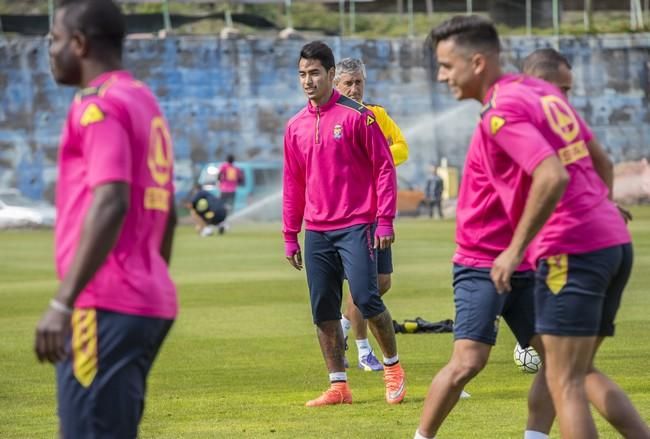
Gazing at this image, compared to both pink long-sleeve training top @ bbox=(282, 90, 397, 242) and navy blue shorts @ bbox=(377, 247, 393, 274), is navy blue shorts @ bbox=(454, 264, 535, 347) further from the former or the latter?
navy blue shorts @ bbox=(377, 247, 393, 274)

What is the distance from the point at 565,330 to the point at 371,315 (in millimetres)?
3938

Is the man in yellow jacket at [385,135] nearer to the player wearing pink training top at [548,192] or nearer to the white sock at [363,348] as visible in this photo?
the white sock at [363,348]

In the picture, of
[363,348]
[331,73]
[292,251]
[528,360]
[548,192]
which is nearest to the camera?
[548,192]

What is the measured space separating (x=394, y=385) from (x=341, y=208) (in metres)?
1.24

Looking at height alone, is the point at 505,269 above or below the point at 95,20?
below

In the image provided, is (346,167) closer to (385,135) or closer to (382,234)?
(382,234)

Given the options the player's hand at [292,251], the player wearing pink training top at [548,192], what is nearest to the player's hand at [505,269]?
the player wearing pink training top at [548,192]

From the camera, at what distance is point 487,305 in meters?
6.88

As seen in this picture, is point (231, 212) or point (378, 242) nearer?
point (378, 242)

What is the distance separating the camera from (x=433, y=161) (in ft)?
172

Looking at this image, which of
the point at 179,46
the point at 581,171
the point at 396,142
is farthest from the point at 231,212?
the point at 581,171

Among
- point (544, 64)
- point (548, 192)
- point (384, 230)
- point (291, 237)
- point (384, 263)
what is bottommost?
point (384, 263)

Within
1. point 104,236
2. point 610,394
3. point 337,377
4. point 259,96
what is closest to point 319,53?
point 337,377

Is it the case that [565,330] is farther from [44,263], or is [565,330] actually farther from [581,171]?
[44,263]
